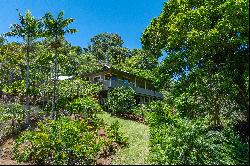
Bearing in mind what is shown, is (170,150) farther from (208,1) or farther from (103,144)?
(208,1)

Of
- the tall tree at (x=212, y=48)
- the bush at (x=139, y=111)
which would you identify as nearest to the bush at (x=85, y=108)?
the bush at (x=139, y=111)

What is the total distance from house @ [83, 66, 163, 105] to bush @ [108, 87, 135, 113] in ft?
8.45

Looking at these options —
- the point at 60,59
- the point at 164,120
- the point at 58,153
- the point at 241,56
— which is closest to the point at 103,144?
the point at 58,153

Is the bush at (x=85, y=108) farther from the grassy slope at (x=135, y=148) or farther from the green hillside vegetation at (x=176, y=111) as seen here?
the grassy slope at (x=135, y=148)

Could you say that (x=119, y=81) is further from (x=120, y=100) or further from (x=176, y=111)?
(x=176, y=111)

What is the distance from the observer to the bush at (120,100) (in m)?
37.7

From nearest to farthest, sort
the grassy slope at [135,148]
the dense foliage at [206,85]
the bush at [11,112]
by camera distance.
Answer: the dense foliage at [206,85], the grassy slope at [135,148], the bush at [11,112]

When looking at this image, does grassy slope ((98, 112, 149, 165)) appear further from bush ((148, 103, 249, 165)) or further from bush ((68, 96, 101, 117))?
bush ((68, 96, 101, 117))

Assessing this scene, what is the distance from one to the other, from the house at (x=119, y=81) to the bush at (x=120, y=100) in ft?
8.45

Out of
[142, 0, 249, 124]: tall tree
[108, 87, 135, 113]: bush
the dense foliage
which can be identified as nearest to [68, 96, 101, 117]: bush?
[108, 87, 135, 113]: bush

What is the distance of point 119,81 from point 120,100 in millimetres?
5259

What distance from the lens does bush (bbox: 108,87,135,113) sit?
37.7 metres

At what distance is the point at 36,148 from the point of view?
2167cm

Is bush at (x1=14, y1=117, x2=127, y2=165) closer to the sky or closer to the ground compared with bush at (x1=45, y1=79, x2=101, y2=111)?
closer to the ground
